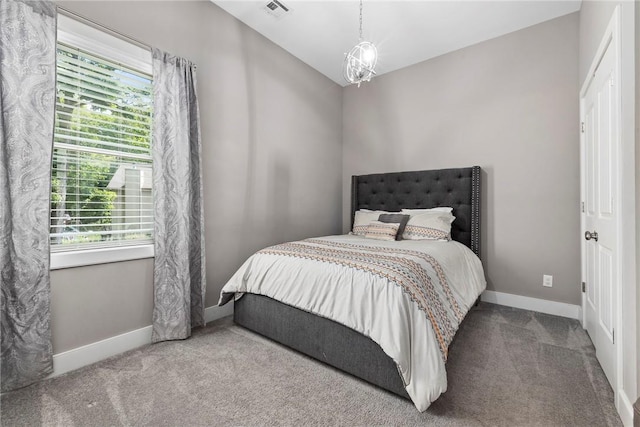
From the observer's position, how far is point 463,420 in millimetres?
1414

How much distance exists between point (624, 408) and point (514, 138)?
2.43m

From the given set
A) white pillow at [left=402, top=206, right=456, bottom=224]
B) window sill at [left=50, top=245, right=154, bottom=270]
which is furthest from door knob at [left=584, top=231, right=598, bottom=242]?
window sill at [left=50, top=245, right=154, bottom=270]

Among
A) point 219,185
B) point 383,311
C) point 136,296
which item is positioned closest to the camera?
point 383,311

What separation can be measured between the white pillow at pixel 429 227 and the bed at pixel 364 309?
25cm

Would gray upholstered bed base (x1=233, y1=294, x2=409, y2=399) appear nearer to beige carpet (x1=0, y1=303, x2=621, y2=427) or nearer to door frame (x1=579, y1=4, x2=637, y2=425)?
beige carpet (x1=0, y1=303, x2=621, y2=427)

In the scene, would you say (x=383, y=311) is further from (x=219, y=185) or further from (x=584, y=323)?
(x=584, y=323)

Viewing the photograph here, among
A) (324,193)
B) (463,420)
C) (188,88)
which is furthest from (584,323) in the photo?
(188,88)

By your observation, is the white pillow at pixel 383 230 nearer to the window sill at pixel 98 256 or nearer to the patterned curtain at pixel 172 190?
the patterned curtain at pixel 172 190

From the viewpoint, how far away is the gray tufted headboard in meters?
3.11

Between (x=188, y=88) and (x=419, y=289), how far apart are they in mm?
2342

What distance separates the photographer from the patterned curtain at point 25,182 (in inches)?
62.0

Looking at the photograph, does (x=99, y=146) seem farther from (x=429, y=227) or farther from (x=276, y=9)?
(x=429, y=227)

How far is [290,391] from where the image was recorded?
1.65 metres

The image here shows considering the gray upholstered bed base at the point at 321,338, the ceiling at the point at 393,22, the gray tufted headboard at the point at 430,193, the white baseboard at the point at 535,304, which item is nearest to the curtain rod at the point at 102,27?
the ceiling at the point at 393,22
